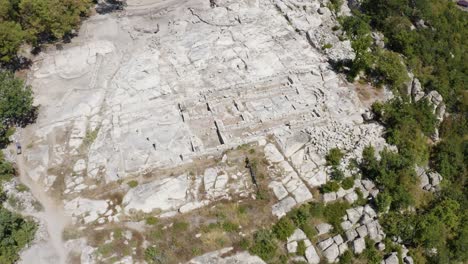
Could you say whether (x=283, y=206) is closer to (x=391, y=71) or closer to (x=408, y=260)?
(x=408, y=260)

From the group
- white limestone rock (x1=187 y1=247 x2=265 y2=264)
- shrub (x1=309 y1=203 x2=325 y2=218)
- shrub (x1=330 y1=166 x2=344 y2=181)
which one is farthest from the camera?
shrub (x1=330 y1=166 x2=344 y2=181)

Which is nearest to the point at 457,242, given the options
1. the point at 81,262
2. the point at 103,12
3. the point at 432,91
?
the point at 432,91

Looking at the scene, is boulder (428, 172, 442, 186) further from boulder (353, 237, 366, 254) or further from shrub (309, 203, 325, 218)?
shrub (309, 203, 325, 218)

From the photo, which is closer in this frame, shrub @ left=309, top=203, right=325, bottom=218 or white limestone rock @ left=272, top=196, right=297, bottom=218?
white limestone rock @ left=272, top=196, right=297, bottom=218

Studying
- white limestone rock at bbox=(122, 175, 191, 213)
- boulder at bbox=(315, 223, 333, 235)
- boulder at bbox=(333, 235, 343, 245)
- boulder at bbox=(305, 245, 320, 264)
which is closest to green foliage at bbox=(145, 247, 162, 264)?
white limestone rock at bbox=(122, 175, 191, 213)

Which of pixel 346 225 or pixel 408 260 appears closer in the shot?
pixel 408 260

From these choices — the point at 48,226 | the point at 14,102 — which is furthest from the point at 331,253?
the point at 14,102
